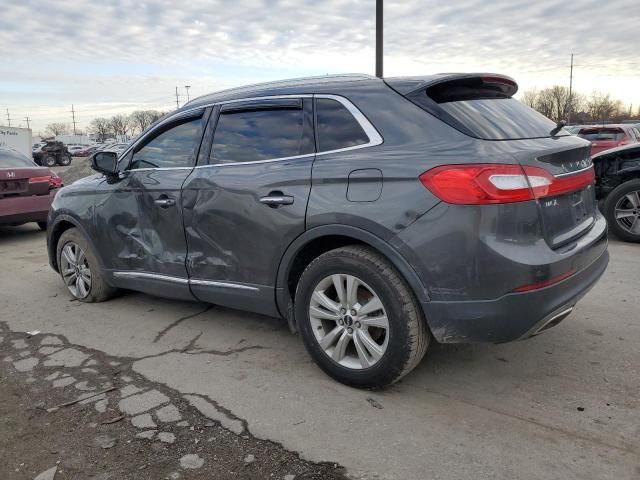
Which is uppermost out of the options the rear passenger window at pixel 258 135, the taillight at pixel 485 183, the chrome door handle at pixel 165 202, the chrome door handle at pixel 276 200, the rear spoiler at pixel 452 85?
the rear spoiler at pixel 452 85

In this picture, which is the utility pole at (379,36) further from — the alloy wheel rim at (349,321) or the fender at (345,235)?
the alloy wheel rim at (349,321)

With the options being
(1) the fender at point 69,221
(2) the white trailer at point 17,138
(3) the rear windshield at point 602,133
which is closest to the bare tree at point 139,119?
(2) the white trailer at point 17,138

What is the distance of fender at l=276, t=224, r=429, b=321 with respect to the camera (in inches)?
111

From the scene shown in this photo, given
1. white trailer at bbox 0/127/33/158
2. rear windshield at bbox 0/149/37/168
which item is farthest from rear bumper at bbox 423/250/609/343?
white trailer at bbox 0/127/33/158

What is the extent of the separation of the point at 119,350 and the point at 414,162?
255 cm

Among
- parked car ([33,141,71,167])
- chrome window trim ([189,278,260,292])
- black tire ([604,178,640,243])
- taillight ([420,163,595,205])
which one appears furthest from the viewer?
parked car ([33,141,71,167])

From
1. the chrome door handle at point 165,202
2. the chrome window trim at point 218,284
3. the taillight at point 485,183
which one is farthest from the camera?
the chrome door handle at point 165,202

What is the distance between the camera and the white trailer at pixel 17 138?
2462 centimetres

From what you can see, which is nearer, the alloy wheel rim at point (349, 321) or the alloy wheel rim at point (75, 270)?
the alloy wheel rim at point (349, 321)

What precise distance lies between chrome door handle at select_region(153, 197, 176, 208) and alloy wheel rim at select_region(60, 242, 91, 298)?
1.34 meters

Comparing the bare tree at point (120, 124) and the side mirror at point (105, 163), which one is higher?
the bare tree at point (120, 124)

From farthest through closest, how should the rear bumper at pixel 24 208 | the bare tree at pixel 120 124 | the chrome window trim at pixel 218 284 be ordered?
the bare tree at pixel 120 124
the rear bumper at pixel 24 208
the chrome window trim at pixel 218 284

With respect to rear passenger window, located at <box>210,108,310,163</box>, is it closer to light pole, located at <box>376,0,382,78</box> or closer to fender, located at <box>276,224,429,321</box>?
fender, located at <box>276,224,429,321</box>

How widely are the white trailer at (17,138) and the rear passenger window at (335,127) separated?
2516cm
